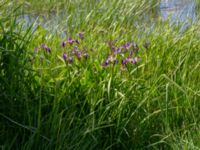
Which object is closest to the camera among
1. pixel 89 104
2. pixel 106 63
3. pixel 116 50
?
pixel 89 104

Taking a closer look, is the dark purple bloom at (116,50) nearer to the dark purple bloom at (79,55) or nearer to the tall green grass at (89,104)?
the tall green grass at (89,104)

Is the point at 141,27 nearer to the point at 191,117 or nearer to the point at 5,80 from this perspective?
the point at 191,117

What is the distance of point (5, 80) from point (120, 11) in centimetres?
241

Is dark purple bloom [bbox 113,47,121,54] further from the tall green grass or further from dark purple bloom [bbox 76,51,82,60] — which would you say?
dark purple bloom [bbox 76,51,82,60]

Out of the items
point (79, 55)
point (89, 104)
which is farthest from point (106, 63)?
point (89, 104)

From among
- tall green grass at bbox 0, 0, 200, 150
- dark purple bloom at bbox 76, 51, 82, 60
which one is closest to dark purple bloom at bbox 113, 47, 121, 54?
tall green grass at bbox 0, 0, 200, 150

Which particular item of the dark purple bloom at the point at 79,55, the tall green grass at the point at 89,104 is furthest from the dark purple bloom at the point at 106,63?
the dark purple bloom at the point at 79,55

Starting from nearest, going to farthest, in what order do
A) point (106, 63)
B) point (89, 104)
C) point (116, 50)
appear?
1. point (89, 104)
2. point (106, 63)
3. point (116, 50)

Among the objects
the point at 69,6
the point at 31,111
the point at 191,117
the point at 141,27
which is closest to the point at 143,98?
the point at 191,117

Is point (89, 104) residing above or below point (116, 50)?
below

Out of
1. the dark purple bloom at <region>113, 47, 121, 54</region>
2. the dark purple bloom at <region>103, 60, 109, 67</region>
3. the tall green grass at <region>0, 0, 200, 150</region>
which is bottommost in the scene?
Answer: the tall green grass at <region>0, 0, 200, 150</region>

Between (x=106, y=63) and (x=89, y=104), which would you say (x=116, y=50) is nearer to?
(x=106, y=63)

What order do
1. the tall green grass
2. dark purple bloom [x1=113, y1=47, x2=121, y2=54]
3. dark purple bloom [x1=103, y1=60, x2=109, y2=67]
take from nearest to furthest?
1. the tall green grass
2. dark purple bloom [x1=103, y1=60, x2=109, y2=67]
3. dark purple bloom [x1=113, y1=47, x2=121, y2=54]

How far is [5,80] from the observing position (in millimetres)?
2357
